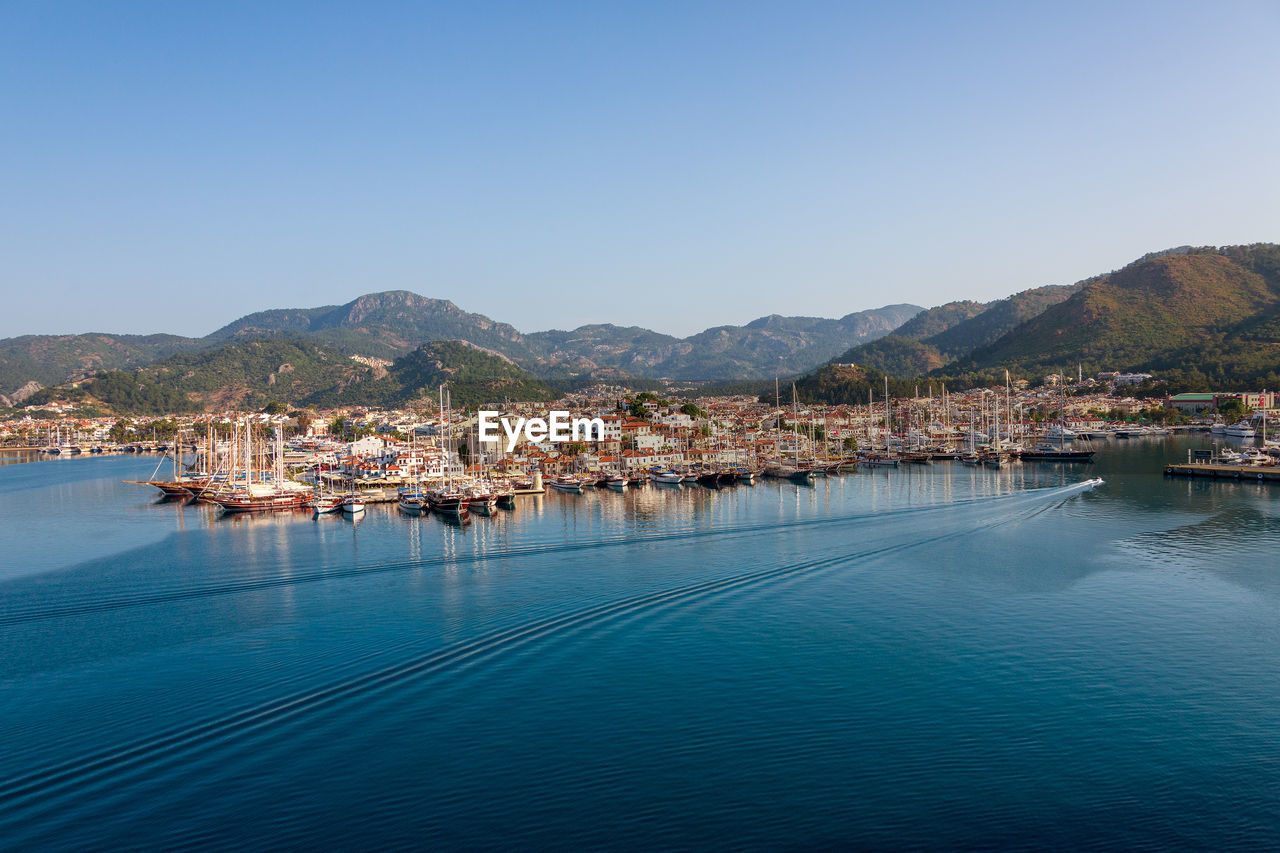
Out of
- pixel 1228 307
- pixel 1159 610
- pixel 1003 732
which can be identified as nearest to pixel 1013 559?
pixel 1159 610

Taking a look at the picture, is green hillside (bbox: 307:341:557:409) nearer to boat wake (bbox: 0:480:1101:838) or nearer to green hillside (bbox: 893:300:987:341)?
boat wake (bbox: 0:480:1101:838)

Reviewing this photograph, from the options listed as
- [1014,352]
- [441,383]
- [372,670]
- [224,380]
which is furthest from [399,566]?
[224,380]

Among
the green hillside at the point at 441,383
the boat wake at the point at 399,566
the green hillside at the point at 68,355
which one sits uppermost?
the green hillside at the point at 68,355

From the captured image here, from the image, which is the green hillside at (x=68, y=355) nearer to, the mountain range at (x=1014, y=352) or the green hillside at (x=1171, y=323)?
the mountain range at (x=1014, y=352)

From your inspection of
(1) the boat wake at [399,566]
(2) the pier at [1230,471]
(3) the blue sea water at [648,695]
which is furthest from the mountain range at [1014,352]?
(3) the blue sea water at [648,695]

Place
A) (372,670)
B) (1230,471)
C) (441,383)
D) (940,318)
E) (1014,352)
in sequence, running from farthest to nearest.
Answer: (940,318) → (1014,352) → (441,383) → (1230,471) → (372,670)

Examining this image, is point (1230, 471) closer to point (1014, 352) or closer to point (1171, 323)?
point (1171, 323)

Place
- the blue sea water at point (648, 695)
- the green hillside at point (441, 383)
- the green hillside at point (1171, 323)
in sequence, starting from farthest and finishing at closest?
the green hillside at point (441, 383)
the green hillside at point (1171, 323)
the blue sea water at point (648, 695)

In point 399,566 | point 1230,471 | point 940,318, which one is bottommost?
point 399,566
